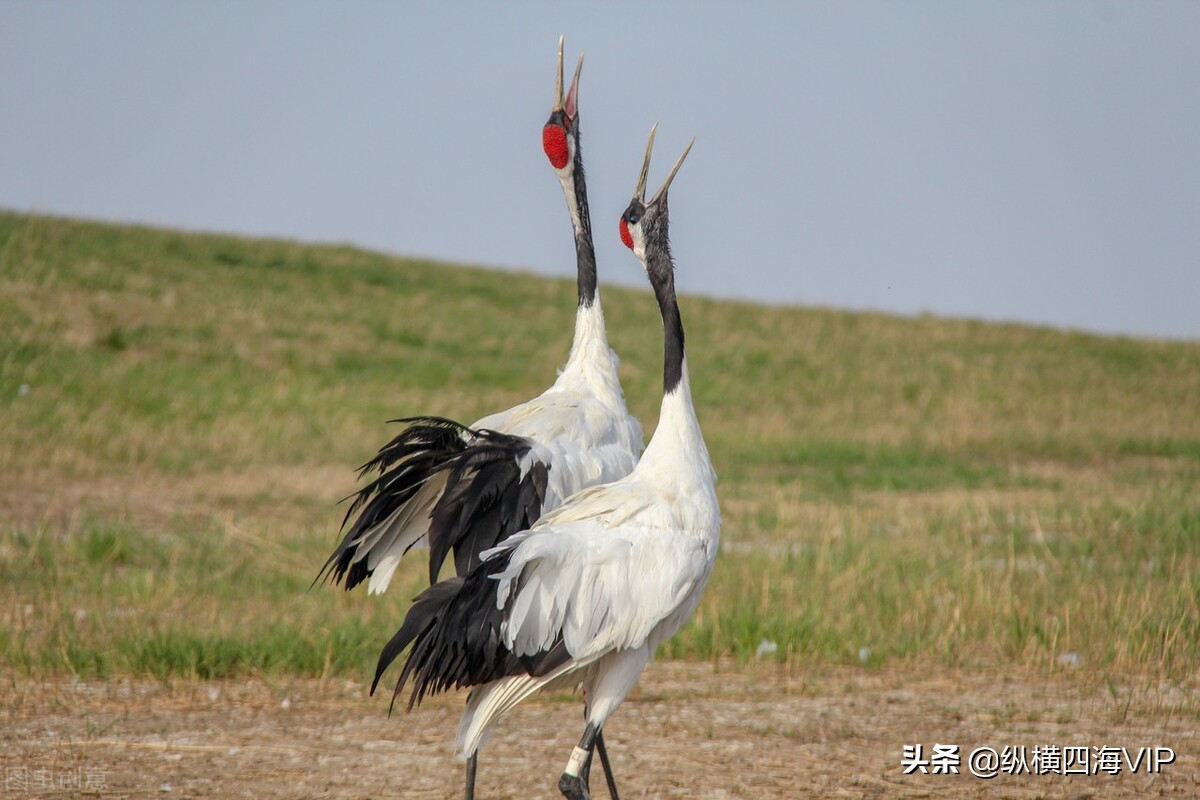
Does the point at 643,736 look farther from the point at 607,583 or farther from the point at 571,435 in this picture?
the point at 607,583

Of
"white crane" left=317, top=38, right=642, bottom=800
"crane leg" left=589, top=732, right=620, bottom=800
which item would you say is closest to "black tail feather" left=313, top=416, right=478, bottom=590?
"white crane" left=317, top=38, right=642, bottom=800

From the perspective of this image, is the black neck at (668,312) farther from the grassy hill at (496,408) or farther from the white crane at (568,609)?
the grassy hill at (496,408)

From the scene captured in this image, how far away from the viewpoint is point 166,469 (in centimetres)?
1467

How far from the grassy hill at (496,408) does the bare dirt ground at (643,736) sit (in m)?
0.34

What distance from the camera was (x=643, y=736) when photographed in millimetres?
5762

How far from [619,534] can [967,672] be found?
319 cm

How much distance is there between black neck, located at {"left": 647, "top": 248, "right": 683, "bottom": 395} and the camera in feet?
15.5

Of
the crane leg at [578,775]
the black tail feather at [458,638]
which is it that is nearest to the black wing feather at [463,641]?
the black tail feather at [458,638]

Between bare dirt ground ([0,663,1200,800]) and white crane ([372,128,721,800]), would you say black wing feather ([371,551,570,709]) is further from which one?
bare dirt ground ([0,663,1200,800])

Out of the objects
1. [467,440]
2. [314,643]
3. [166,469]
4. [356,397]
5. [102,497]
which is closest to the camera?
[467,440]

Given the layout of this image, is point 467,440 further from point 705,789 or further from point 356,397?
point 356,397

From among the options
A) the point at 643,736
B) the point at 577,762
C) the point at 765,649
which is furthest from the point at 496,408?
the point at 577,762

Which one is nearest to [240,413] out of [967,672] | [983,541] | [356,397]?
[356,397]

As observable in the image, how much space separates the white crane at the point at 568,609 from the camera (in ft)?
14.1
